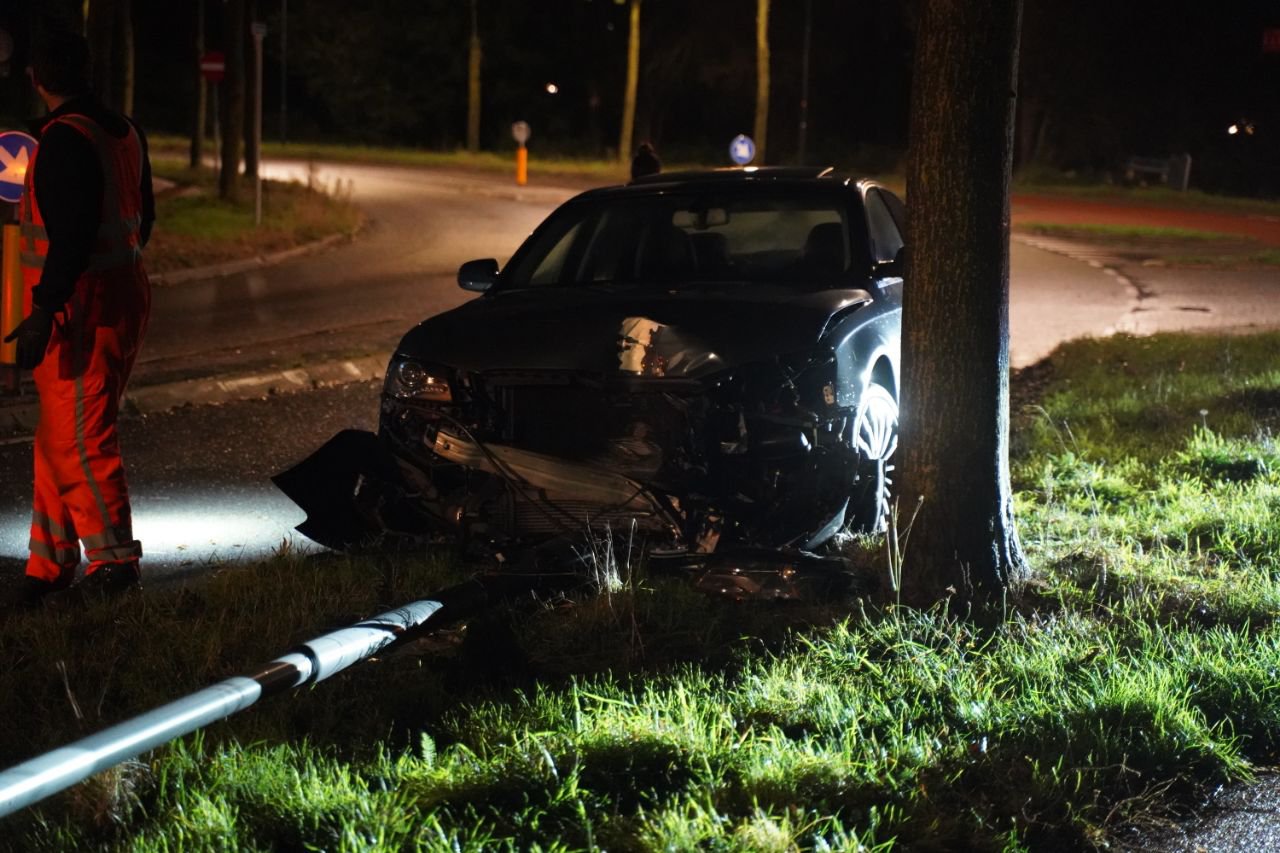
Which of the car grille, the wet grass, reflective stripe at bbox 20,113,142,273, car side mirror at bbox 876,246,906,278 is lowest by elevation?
the car grille

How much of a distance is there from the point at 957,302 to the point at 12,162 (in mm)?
7429

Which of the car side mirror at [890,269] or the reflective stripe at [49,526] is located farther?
the car side mirror at [890,269]

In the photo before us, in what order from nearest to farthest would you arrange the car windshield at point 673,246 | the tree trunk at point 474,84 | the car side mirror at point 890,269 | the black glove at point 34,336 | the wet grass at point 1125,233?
the black glove at point 34,336, the car side mirror at point 890,269, the car windshield at point 673,246, the wet grass at point 1125,233, the tree trunk at point 474,84

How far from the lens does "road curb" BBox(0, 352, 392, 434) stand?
9.73 m

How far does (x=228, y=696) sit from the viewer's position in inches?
154

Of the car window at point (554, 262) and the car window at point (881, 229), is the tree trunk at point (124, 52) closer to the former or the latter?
the car window at point (554, 262)

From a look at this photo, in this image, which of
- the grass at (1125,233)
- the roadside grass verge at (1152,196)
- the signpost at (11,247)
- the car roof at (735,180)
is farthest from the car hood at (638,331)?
the roadside grass verge at (1152,196)

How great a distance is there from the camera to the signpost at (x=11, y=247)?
33.0ft

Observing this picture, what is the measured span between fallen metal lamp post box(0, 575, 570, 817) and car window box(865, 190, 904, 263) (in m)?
2.83

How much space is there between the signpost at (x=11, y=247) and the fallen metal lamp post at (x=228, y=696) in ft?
16.7

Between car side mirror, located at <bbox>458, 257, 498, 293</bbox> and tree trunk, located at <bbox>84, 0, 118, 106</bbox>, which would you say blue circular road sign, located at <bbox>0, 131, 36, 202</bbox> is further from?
tree trunk, located at <bbox>84, 0, 118, 106</bbox>

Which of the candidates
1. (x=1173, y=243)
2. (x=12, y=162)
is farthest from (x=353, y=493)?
(x=1173, y=243)

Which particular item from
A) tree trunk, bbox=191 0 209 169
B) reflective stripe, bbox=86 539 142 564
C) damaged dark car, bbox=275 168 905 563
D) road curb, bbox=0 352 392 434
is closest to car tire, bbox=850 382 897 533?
damaged dark car, bbox=275 168 905 563

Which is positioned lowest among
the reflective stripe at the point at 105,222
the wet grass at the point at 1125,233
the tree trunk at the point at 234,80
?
the wet grass at the point at 1125,233
